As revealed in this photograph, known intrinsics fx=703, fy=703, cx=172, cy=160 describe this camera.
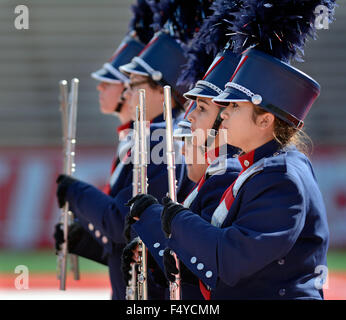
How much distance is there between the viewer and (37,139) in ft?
35.0

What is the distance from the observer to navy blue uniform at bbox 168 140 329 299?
84.1 inches

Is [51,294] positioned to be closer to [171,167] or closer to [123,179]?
[123,179]

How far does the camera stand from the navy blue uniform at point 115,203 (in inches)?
131

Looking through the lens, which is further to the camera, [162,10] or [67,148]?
[67,148]

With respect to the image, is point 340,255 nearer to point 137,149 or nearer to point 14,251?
point 14,251

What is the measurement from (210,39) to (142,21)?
1.39m

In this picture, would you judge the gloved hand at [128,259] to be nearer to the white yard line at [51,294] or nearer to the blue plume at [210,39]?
the blue plume at [210,39]

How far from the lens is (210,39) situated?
2943 millimetres

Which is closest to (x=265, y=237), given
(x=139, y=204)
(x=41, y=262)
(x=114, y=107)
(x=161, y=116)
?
(x=139, y=204)

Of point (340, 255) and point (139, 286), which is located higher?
point (340, 255)
